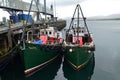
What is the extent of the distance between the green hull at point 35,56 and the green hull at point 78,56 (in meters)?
2.46

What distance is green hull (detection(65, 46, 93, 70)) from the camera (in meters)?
24.6

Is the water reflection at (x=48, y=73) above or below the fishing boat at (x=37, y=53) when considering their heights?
below

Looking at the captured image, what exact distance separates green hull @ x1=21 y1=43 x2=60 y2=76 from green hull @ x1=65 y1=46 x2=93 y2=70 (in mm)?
→ 2456

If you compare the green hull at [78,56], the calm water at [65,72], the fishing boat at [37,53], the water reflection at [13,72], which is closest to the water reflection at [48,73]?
the calm water at [65,72]

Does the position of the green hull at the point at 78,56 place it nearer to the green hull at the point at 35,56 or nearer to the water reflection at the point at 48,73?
the green hull at the point at 35,56

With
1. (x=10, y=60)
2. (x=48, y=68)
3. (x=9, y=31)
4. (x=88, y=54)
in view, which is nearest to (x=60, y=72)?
(x=48, y=68)

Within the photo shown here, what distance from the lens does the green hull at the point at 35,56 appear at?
23859mm

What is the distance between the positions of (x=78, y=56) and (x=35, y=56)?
15.7 feet

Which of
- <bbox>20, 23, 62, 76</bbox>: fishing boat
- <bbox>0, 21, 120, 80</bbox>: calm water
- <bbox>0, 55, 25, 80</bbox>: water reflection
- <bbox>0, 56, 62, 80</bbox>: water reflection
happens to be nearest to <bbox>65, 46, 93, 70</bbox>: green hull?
<bbox>0, 21, 120, 80</bbox>: calm water

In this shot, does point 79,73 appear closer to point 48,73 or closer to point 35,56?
point 48,73

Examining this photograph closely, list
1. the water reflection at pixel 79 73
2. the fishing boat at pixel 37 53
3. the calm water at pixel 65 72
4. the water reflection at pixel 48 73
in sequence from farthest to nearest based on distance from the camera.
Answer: the water reflection at pixel 79 73 < the calm water at pixel 65 72 < the water reflection at pixel 48 73 < the fishing boat at pixel 37 53

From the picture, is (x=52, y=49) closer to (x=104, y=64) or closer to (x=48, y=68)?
(x=48, y=68)

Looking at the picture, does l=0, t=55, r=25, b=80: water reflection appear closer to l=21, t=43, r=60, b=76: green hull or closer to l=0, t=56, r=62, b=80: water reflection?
l=0, t=56, r=62, b=80: water reflection

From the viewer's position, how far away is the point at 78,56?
80.9 feet
